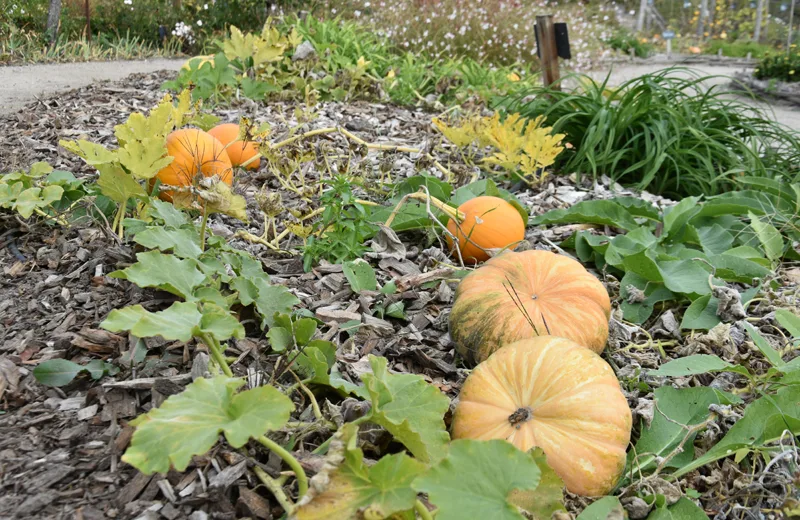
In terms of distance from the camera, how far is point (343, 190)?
2219 mm

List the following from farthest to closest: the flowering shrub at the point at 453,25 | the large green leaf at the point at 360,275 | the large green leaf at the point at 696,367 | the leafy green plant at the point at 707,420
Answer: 1. the flowering shrub at the point at 453,25
2. the large green leaf at the point at 360,275
3. the large green leaf at the point at 696,367
4. the leafy green plant at the point at 707,420

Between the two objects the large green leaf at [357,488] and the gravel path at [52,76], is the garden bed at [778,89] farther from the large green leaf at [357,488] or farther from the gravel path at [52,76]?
the large green leaf at [357,488]

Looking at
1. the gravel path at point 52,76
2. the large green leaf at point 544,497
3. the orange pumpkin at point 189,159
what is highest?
the gravel path at point 52,76

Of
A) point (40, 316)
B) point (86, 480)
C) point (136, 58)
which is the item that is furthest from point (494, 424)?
→ point (136, 58)

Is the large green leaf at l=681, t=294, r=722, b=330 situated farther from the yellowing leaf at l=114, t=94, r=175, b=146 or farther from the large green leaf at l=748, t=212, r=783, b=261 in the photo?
the yellowing leaf at l=114, t=94, r=175, b=146

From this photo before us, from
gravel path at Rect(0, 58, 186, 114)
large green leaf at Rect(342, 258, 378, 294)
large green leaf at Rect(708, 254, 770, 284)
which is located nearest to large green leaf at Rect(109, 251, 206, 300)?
large green leaf at Rect(342, 258, 378, 294)

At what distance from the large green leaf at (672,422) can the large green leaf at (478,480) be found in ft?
1.76

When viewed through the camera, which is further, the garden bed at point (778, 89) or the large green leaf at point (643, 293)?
the garden bed at point (778, 89)

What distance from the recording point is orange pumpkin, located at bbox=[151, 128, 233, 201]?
2.35m

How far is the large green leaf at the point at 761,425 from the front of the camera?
1479 mm

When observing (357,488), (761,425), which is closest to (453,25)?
(761,425)

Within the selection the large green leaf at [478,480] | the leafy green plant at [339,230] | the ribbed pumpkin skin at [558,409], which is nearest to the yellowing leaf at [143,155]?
the leafy green plant at [339,230]

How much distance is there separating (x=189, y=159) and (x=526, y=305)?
1.33 m

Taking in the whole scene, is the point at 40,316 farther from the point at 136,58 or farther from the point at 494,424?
the point at 136,58
